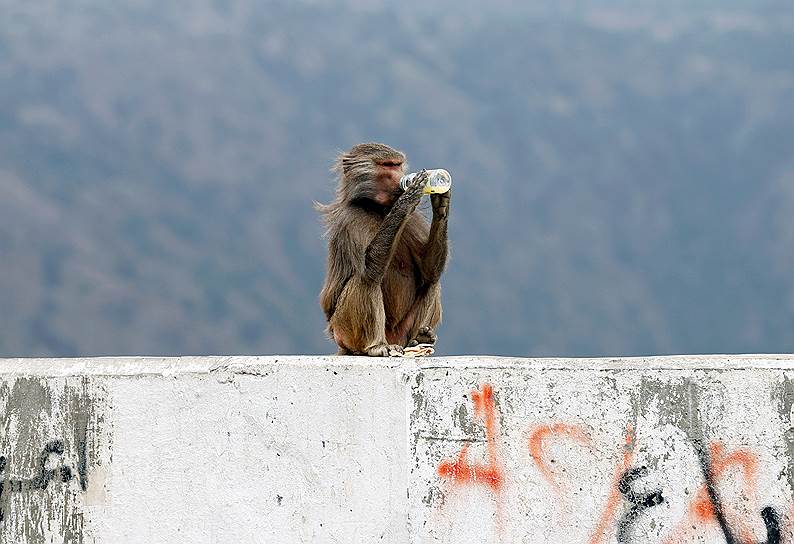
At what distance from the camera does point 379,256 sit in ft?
17.3

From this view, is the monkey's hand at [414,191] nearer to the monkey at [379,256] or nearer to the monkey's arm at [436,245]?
the monkey at [379,256]

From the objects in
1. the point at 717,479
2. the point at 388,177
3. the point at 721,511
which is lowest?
the point at 721,511

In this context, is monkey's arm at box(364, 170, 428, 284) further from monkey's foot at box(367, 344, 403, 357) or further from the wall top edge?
the wall top edge

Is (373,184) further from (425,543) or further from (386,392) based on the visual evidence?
(425,543)

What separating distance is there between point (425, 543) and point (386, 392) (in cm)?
58

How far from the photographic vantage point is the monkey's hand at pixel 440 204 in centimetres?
521

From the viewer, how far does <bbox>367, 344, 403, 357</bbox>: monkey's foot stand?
521 cm

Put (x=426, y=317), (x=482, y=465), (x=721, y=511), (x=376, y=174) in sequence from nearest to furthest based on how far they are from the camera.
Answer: (x=721, y=511) → (x=482, y=465) → (x=376, y=174) → (x=426, y=317)

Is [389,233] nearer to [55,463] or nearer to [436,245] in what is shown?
[436,245]

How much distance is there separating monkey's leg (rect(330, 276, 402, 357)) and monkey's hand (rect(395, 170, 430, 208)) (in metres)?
0.47

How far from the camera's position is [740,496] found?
4.00 meters

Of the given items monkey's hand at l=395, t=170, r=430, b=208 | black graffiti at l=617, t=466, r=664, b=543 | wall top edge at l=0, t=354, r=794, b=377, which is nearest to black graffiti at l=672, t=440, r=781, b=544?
black graffiti at l=617, t=466, r=664, b=543

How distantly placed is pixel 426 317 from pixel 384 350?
0.61 metres

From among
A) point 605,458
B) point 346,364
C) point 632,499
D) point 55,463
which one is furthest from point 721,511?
point 55,463
